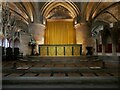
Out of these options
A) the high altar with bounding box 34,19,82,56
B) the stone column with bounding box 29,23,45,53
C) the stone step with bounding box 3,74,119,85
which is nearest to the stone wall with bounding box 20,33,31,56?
the stone column with bounding box 29,23,45,53

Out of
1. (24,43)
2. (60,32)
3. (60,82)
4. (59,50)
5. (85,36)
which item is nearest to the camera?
(60,82)

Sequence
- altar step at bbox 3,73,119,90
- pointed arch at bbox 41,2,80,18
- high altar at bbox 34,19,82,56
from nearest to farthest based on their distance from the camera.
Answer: altar step at bbox 3,73,119,90, pointed arch at bbox 41,2,80,18, high altar at bbox 34,19,82,56

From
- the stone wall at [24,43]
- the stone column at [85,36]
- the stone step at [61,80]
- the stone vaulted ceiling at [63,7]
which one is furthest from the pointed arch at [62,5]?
the stone step at [61,80]

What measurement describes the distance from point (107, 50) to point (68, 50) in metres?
7.26

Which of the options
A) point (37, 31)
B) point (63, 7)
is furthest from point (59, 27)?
point (37, 31)

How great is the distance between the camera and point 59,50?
13.7 metres

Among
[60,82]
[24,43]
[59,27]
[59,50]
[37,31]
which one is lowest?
[60,82]

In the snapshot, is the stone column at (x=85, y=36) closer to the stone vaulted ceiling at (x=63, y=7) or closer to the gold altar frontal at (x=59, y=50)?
the stone vaulted ceiling at (x=63, y=7)

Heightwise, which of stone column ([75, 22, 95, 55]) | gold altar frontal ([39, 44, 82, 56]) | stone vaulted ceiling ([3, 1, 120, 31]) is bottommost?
gold altar frontal ([39, 44, 82, 56])

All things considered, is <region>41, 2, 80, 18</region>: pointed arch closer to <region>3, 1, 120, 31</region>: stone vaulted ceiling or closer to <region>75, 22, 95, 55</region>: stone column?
<region>3, 1, 120, 31</region>: stone vaulted ceiling

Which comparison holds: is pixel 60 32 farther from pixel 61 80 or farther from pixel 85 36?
pixel 61 80

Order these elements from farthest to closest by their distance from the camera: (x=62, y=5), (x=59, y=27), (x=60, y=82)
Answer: (x=59, y=27), (x=62, y=5), (x=60, y=82)

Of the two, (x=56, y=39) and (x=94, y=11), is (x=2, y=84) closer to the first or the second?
(x=94, y=11)

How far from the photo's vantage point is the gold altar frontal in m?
13.6
